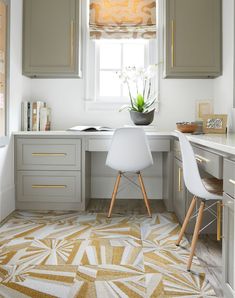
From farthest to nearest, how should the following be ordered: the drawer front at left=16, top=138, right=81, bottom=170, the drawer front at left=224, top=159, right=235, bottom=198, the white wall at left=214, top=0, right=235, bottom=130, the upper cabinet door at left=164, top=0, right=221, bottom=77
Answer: the upper cabinet door at left=164, top=0, right=221, bottom=77 → the drawer front at left=16, top=138, right=81, bottom=170 → the white wall at left=214, top=0, right=235, bottom=130 → the drawer front at left=224, top=159, right=235, bottom=198

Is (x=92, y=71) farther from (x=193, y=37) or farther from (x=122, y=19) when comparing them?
(x=193, y=37)

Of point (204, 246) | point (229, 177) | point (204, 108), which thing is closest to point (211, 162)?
point (229, 177)

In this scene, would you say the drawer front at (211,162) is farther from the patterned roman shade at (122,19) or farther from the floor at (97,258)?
the patterned roman shade at (122,19)

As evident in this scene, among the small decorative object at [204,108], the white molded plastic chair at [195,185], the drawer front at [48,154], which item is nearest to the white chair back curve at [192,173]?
the white molded plastic chair at [195,185]

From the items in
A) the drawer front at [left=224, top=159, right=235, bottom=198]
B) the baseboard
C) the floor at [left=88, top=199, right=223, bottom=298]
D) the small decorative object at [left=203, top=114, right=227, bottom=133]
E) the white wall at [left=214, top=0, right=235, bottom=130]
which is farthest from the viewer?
the white wall at [left=214, top=0, right=235, bottom=130]

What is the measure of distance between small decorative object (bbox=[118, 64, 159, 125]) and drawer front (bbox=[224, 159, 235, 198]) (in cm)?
226

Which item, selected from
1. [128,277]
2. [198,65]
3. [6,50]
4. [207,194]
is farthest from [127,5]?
[128,277]

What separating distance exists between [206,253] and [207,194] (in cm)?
60

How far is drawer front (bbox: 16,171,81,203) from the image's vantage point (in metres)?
3.85

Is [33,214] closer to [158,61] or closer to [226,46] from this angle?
[158,61]

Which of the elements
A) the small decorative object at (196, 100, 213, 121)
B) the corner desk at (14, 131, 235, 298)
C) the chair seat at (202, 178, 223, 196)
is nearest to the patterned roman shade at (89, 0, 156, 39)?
the small decorative object at (196, 100, 213, 121)

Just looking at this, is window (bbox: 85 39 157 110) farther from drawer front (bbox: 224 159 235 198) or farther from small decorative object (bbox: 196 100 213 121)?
drawer front (bbox: 224 159 235 198)

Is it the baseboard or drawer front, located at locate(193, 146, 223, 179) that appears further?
the baseboard

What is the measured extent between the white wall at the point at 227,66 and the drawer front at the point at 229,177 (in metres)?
1.73
